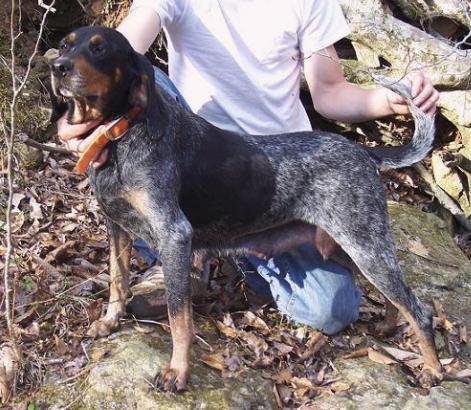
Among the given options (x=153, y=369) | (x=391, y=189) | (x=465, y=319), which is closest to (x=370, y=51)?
(x=391, y=189)

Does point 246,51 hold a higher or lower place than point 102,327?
higher

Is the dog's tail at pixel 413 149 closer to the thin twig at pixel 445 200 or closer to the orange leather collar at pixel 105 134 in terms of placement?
the orange leather collar at pixel 105 134

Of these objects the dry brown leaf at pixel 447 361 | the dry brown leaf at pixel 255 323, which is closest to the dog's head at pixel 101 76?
the dry brown leaf at pixel 255 323

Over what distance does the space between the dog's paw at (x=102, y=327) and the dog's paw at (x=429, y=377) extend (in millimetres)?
1975

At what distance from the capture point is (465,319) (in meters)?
5.14

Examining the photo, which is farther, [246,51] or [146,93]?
[246,51]

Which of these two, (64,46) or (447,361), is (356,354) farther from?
(64,46)

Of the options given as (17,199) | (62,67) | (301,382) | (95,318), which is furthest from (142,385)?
(17,199)

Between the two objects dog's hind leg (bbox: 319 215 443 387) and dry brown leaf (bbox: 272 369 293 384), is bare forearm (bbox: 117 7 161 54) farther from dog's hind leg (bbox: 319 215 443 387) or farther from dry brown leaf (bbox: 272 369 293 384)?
dry brown leaf (bbox: 272 369 293 384)

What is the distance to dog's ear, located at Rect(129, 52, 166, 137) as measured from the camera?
11.0 feet

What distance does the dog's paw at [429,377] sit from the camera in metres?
4.11

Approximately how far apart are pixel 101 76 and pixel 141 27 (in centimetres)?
100

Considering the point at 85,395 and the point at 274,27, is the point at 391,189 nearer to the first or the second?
the point at 274,27

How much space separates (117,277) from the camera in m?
4.04
